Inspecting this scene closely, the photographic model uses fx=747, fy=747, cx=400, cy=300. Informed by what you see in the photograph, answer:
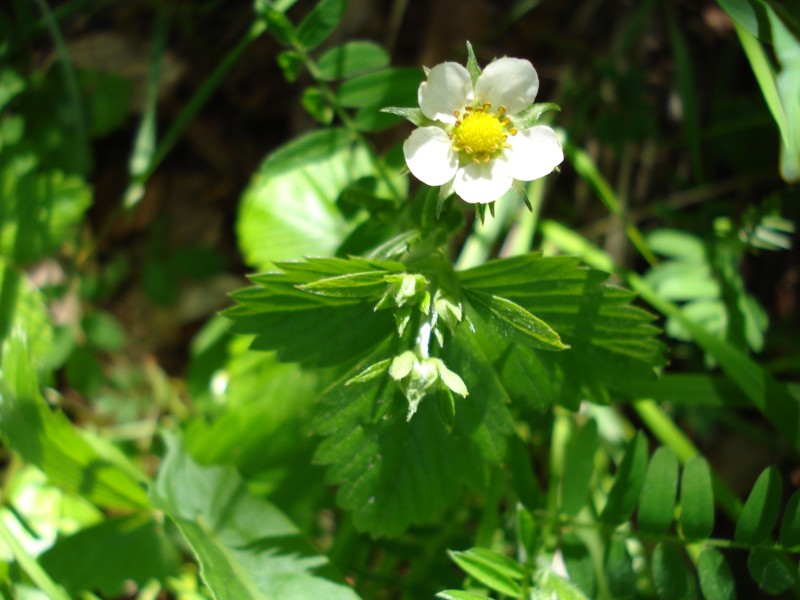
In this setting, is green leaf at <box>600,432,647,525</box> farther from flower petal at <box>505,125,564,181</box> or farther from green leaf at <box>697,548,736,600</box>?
flower petal at <box>505,125,564,181</box>

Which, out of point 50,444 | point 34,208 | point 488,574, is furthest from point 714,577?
point 34,208

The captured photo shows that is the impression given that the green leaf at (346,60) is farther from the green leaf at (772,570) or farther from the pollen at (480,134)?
the green leaf at (772,570)

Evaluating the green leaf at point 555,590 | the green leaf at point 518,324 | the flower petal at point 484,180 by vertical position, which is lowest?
the green leaf at point 555,590

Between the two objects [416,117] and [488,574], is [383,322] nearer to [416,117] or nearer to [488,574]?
[416,117]

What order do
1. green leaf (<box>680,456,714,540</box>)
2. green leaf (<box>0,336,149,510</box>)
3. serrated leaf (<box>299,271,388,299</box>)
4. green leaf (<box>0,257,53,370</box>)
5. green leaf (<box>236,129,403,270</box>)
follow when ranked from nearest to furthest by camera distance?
1. serrated leaf (<box>299,271,388,299</box>)
2. green leaf (<box>680,456,714,540</box>)
3. green leaf (<box>0,336,149,510</box>)
4. green leaf (<box>236,129,403,270</box>)
5. green leaf (<box>0,257,53,370</box>)

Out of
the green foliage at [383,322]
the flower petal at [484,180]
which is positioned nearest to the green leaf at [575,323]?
the green foliage at [383,322]

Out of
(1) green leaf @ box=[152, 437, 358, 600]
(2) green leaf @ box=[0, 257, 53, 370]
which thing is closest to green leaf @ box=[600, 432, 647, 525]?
(1) green leaf @ box=[152, 437, 358, 600]

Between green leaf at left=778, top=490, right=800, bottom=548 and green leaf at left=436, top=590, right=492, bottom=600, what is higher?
green leaf at left=436, top=590, right=492, bottom=600
